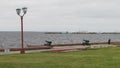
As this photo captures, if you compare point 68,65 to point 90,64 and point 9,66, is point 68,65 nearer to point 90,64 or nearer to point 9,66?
point 90,64

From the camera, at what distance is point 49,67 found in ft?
63.3

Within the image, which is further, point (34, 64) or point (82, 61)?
point (82, 61)

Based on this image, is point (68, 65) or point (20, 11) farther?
point (20, 11)

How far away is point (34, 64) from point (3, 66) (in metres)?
1.78

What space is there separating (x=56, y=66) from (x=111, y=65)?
305 cm

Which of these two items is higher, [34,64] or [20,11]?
[20,11]

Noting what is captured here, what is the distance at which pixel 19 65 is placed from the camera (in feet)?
66.0

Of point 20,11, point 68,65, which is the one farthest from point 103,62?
point 20,11

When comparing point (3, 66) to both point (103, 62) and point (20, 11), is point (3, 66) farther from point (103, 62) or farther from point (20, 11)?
point (20, 11)

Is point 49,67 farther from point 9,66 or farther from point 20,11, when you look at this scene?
point 20,11

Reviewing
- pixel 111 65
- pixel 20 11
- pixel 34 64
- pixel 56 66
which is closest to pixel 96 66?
pixel 111 65

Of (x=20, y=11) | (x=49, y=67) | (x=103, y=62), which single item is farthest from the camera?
(x=20, y=11)

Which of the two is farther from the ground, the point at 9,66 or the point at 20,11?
the point at 20,11

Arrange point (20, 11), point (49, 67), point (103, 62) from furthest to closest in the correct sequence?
1. point (20, 11)
2. point (103, 62)
3. point (49, 67)
